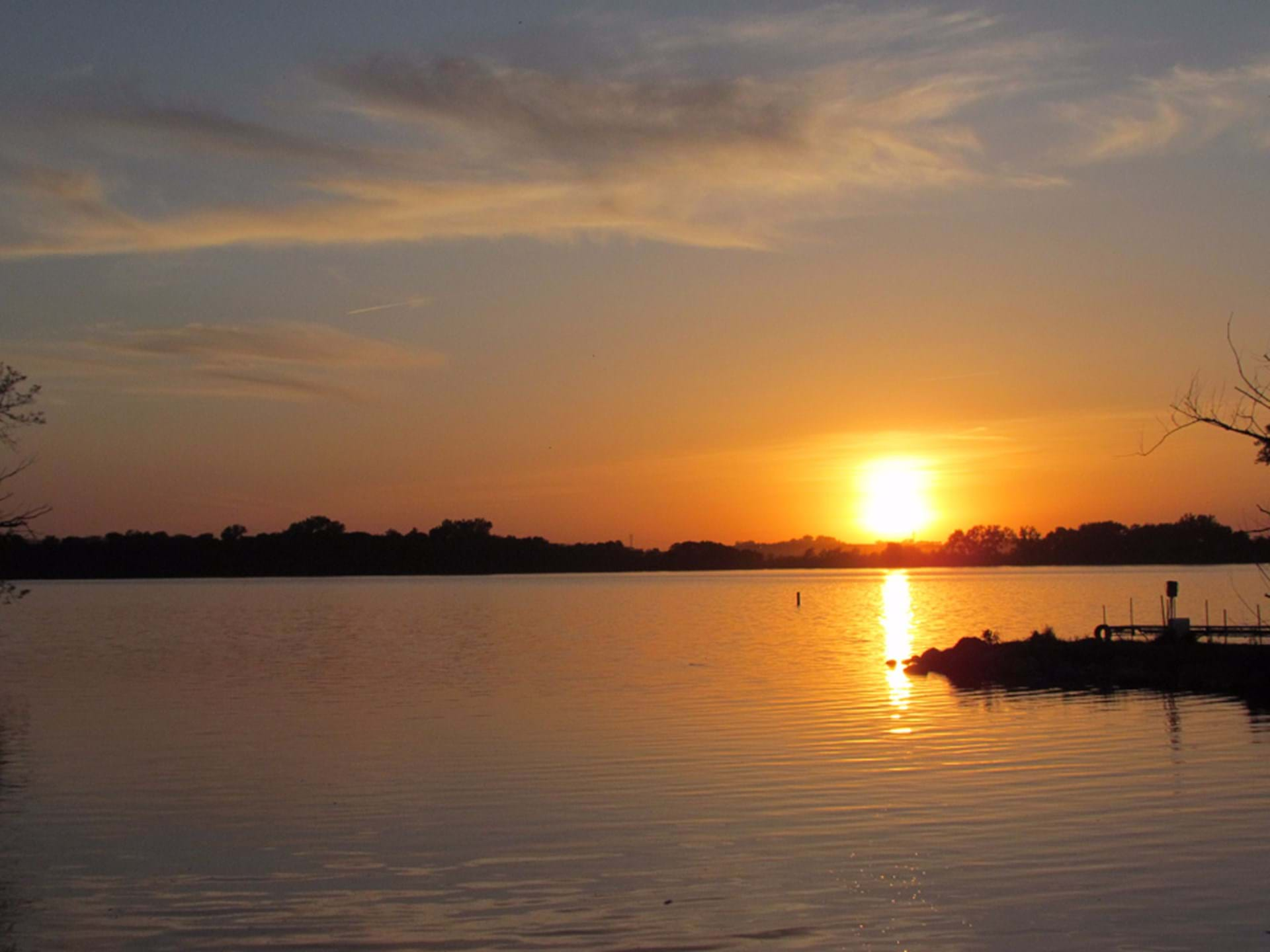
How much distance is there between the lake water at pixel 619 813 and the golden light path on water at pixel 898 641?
52 centimetres

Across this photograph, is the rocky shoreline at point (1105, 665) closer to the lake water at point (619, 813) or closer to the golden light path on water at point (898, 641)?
the golden light path on water at point (898, 641)

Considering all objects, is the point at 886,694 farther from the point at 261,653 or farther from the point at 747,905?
the point at 261,653

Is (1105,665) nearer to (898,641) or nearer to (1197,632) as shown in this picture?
(1197,632)

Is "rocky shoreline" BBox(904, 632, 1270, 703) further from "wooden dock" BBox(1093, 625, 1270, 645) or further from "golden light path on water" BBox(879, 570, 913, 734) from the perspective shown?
"golden light path on water" BBox(879, 570, 913, 734)

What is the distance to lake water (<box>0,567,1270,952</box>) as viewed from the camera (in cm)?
1315

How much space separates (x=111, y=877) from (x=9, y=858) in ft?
6.82

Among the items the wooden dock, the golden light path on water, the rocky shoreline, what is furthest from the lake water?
the wooden dock

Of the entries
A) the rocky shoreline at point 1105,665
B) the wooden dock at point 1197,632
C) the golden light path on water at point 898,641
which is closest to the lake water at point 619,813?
the golden light path on water at point 898,641

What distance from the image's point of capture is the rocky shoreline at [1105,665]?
3775 centimetres

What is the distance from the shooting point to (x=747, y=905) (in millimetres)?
13672

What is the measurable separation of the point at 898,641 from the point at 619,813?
1859 inches

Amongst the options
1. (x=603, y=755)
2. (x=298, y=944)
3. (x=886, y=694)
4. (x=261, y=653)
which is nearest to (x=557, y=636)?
(x=261, y=653)

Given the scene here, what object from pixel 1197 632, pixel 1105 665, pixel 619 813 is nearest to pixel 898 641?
pixel 1197 632

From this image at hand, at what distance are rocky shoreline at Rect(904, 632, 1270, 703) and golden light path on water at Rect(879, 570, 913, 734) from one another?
1.85m
